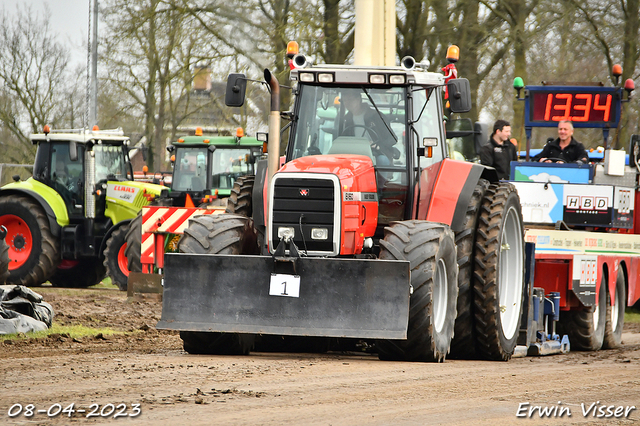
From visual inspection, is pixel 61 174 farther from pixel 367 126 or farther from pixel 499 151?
pixel 367 126

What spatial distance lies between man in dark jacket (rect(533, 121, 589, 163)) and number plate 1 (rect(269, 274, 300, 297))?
248 inches

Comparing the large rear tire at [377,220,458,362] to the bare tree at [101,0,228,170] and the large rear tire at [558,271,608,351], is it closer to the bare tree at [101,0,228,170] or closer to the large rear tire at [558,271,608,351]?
the large rear tire at [558,271,608,351]

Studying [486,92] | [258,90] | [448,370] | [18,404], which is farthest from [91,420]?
[486,92]

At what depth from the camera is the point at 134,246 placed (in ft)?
52.8

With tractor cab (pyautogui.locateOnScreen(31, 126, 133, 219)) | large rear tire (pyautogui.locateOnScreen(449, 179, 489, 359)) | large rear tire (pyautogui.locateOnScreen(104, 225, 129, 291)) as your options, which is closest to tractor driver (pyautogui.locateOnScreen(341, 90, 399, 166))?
large rear tire (pyautogui.locateOnScreen(449, 179, 489, 359))

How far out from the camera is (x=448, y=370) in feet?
24.3

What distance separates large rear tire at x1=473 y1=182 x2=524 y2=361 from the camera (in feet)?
28.2

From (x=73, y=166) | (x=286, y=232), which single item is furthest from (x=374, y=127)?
(x=73, y=166)

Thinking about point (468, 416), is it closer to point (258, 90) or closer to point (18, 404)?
point (18, 404)

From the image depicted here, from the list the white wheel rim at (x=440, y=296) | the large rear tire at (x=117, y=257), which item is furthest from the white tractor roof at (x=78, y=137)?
the white wheel rim at (x=440, y=296)

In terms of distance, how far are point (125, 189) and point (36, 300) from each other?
7526 mm

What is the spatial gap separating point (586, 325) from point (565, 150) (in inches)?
104

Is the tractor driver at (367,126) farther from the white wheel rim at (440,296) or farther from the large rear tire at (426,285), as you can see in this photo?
the white wheel rim at (440,296)

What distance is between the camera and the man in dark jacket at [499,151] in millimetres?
12000
